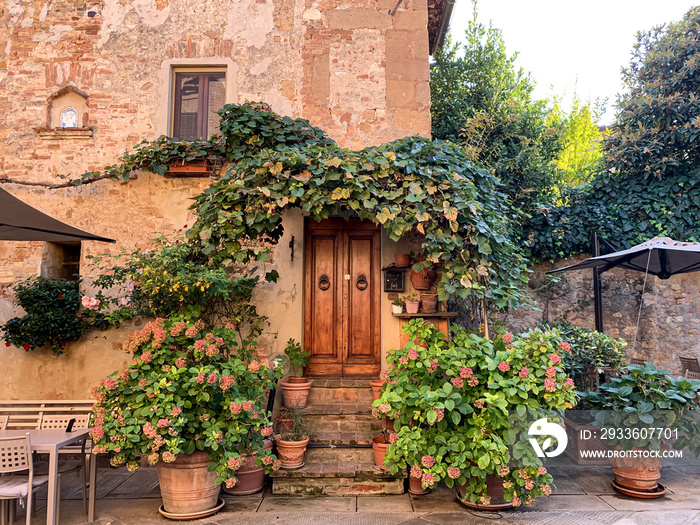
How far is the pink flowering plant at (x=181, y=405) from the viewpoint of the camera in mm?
3658

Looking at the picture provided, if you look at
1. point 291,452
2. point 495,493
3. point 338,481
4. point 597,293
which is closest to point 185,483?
point 291,452

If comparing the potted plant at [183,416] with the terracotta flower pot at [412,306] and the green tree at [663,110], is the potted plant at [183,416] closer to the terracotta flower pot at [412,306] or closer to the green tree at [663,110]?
the terracotta flower pot at [412,306]

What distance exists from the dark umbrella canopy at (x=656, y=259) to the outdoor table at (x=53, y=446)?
5683 mm

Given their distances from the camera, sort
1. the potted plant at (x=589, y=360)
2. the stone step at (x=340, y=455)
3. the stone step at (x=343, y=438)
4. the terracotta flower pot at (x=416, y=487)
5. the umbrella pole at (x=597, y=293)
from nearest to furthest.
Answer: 1. the terracotta flower pot at (x=416, y=487)
2. the stone step at (x=340, y=455)
3. the stone step at (x=343, y=438)
4. the potted plant at (x=589, y=360)
5. the umbrella pole at (x=597, y=293)

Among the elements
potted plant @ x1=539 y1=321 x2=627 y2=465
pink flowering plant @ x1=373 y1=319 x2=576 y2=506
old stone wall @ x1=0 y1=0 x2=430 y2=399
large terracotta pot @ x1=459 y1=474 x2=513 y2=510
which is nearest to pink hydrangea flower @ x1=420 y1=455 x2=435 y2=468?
pink flowering plant @ x1=373 y1=319 x2=576 y2=506

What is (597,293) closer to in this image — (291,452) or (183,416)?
(291,452)

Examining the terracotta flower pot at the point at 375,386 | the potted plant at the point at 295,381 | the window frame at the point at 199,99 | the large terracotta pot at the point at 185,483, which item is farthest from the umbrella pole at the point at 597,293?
the large terracotta pot at the point at 185,483

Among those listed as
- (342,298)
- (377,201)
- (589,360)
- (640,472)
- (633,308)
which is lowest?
(640,472)

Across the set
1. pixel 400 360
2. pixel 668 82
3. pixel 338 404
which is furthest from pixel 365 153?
pixel 668 82

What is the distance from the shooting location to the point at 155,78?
5.99 m

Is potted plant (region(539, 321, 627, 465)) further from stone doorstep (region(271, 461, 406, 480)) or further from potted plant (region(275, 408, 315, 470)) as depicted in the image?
potted plant (region(275, 408, 315, 470))

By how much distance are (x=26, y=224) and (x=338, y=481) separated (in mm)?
3363

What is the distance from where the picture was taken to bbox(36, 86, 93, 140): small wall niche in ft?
19.4

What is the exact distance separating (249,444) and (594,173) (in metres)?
6.81
